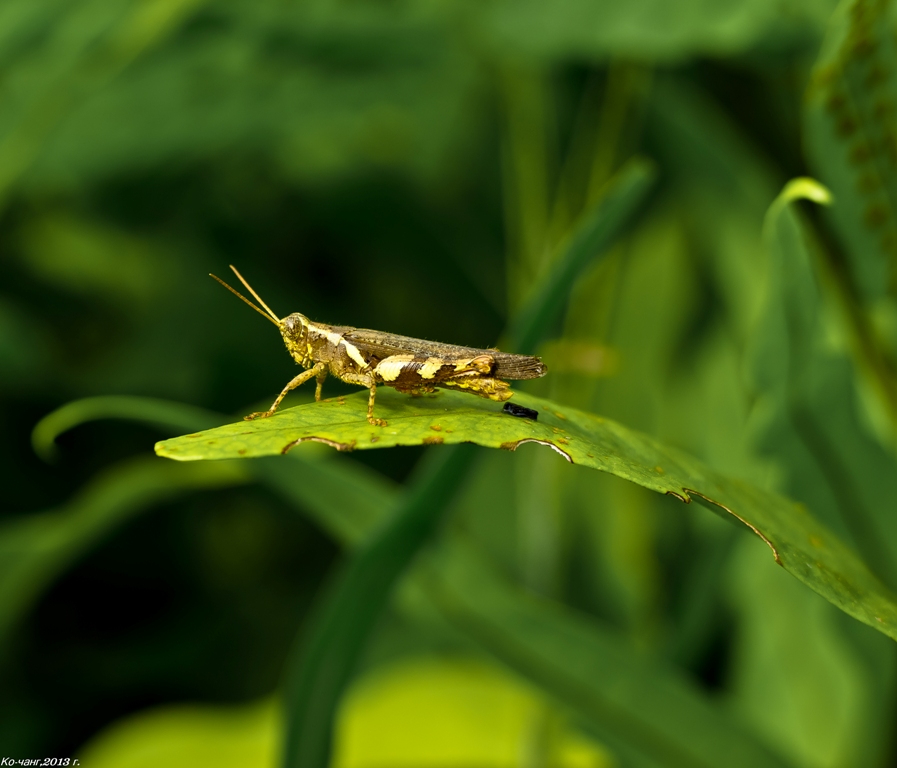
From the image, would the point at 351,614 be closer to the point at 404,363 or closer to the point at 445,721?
the point at 404,363

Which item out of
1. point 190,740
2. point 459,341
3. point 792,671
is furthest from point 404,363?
point 459,341

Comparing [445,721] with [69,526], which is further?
[445,721]

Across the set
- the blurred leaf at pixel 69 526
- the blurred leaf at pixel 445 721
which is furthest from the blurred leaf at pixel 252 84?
the blurred leaf at pixel 445 721

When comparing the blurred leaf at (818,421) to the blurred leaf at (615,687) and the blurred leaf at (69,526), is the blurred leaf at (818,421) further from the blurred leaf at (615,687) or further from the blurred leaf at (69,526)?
the blurred leaf at (69,526)

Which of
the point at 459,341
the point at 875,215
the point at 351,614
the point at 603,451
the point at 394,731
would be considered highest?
the point at 459,341

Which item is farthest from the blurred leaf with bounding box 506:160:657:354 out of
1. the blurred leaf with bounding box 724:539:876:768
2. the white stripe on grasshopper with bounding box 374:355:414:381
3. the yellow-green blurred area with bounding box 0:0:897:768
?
the blurred leaf with bounding box 724:539:876:768

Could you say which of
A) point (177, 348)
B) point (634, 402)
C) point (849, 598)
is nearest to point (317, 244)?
point (177, 348)

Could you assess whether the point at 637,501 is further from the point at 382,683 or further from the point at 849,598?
the point at 849,598
